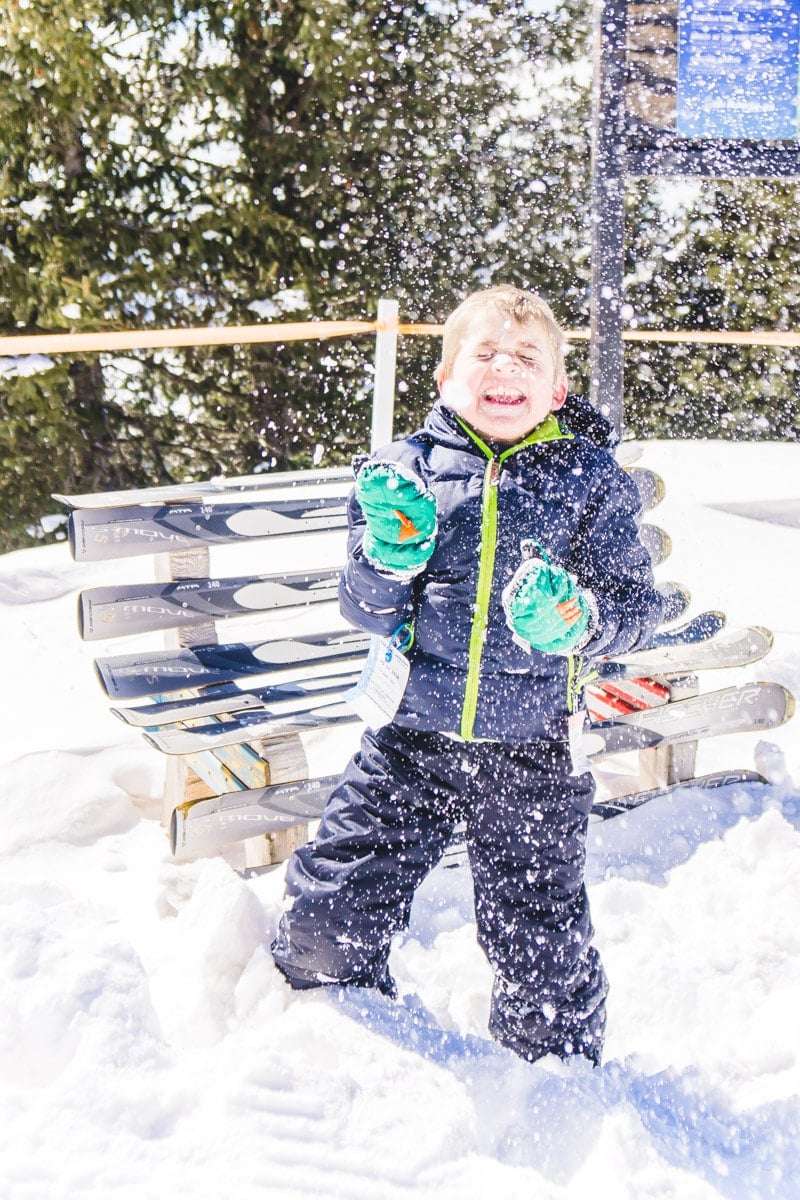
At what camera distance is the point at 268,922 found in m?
2.29

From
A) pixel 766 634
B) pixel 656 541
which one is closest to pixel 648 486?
pixel 656 541

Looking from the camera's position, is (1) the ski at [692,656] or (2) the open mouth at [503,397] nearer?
(2) the open mouth at [503,397]

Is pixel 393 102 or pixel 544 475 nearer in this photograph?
pixel 544 475

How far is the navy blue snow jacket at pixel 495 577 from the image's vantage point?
1973 millimetres

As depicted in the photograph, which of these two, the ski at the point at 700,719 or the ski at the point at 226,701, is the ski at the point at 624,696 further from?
the ski at the point at 226,701

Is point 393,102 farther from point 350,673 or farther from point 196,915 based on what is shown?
point 196,915

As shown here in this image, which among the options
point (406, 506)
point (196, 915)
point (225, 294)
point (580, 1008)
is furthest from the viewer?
point (225, 294)

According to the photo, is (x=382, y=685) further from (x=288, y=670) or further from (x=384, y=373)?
(x=384, y=373)

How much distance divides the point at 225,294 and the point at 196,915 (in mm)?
7374

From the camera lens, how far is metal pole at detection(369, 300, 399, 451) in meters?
3.98

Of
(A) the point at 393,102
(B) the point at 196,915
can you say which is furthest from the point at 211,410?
(B) the point at 196,915

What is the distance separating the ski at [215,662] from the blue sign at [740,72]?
218 centimetres

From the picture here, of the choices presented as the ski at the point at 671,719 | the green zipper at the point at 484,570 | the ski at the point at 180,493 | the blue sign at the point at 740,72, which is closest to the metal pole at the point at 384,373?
the ski at the point at 180,493

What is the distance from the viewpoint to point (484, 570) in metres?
1.97
